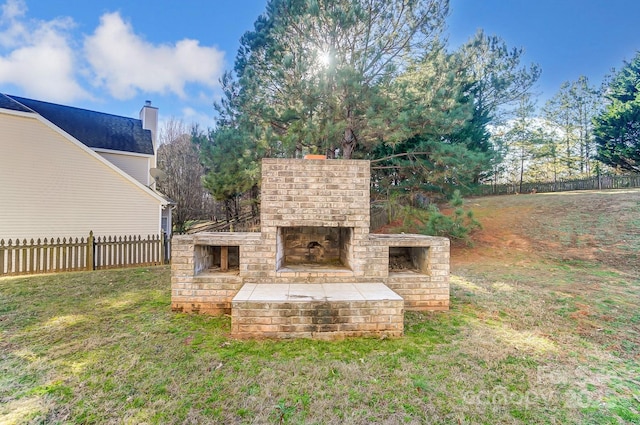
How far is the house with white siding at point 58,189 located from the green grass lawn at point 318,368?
4633 millimetres

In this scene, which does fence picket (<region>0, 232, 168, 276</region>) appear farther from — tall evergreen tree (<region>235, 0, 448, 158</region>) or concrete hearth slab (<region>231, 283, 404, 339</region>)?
concrete hearth slab (<region>231, 283, 404, 339</region>)

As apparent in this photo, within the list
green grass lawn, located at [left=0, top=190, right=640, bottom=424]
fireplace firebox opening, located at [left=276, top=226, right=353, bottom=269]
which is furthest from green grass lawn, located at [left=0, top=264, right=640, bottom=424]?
fireplace firebox opening, located at [left=276, top=226, right=353, bottom=269]

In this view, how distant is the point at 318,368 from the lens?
299 centimetres

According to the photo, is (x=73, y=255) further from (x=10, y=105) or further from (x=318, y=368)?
(x=318, y=368)

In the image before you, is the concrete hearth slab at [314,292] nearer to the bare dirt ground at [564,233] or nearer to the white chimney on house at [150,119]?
the bare dirt ground at [564,233]

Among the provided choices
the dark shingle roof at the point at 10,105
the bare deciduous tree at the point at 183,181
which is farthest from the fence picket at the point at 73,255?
the bare deciduous tree at the point at 183,181

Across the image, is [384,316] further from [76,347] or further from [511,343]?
[76,347]

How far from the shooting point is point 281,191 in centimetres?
464

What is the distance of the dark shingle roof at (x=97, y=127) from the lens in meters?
12.2

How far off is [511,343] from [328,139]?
716 cm

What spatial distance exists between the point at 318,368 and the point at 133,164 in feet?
45.4

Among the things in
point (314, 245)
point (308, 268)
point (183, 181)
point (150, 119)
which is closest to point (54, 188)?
point (150, 119)

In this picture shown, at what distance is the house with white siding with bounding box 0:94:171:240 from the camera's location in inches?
324

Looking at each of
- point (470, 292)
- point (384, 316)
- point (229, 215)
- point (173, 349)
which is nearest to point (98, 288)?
point (173, 349)
